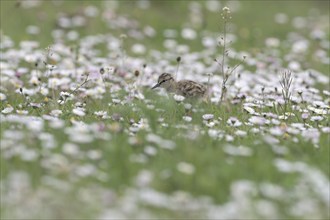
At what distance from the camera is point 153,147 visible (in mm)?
6789

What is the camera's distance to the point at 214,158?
652 cm

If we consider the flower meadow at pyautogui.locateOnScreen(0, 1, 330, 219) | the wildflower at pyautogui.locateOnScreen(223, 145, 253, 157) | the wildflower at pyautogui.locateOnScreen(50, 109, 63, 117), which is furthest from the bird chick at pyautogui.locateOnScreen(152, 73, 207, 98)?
the wildflower at pyautogui.locateOnScreen(223, 145, 253, 157)

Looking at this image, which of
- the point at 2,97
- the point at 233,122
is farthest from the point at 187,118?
the point at 2,97

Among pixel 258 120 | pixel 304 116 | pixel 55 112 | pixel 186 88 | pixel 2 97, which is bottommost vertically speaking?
pixel 55 112

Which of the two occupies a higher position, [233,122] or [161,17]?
[161,17]

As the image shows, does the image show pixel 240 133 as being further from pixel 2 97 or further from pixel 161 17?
pixel 161 17

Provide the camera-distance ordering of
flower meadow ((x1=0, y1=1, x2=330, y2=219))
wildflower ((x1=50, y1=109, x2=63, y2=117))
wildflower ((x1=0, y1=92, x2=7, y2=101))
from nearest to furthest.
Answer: flower meadow ((x1=0, y1=1, x2=330, y2=219))
wildflower ((x1=50, y1=109, x2=63, y2=117))
wildflower ((x1=0, y1=92, x2=7, y2=101))

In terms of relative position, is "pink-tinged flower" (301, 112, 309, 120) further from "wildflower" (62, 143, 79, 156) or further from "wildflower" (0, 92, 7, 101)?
"wildflower" (0, 92, 7, 101)

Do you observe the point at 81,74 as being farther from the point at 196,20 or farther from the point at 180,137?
A: the point at 196,20

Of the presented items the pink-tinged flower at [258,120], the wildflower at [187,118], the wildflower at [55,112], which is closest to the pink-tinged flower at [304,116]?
the pink-tinged flower at [258,120]

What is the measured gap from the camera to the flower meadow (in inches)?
220

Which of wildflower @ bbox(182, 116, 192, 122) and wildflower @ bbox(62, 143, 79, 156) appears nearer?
wildflower @ bbox(62, 143, 79, 156)

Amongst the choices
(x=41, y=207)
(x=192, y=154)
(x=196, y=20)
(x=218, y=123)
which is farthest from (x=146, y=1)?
(x=41, y=207)

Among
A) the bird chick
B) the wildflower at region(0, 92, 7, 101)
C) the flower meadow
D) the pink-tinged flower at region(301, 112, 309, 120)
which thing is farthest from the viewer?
the bird chick
